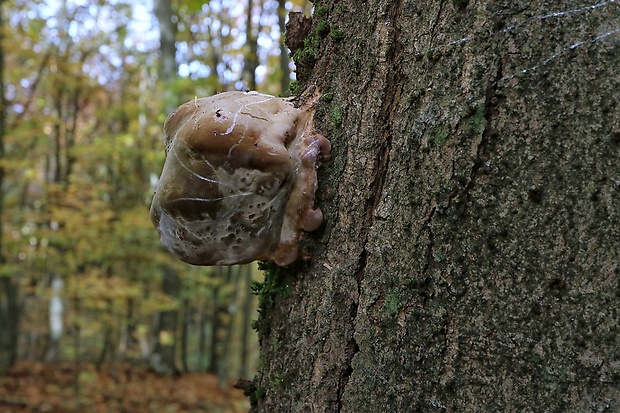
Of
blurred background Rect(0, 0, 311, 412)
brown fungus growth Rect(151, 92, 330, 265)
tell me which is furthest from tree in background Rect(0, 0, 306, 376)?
brown fungus growth Rect(151, 92, 330, 265)

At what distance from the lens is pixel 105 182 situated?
1060 centimetres

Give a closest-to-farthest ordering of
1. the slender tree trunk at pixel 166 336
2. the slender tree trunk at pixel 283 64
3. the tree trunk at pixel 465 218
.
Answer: the tree trunk at pixel 465 218 → the slender tree trunk at pixel 283 64 → the slender tree trunk at pixel 166 336

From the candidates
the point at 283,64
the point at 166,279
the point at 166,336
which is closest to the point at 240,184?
the point at 283,64

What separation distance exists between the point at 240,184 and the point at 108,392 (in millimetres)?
9547

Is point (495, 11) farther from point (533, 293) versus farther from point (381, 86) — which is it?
point (533, 293)

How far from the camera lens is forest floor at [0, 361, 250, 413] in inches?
322

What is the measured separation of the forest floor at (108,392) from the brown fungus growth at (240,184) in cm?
792

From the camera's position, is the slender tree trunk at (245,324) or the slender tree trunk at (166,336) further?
the slender tree trunk at (166,336)

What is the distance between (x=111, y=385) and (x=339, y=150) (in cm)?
1022

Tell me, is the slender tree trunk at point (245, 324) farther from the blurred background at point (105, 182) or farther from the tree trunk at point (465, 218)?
the tree trunk at point (465, 218)

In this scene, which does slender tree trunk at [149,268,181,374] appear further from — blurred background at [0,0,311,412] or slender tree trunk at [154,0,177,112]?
slender tree trunk at [154,0,177,112]

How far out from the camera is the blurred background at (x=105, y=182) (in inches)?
305

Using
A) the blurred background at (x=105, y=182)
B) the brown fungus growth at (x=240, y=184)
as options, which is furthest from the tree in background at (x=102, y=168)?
the brown fungus growth at (x=240, y=184)

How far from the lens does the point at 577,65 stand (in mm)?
916
